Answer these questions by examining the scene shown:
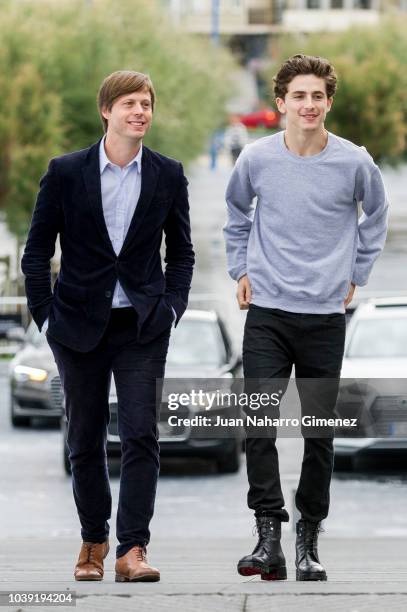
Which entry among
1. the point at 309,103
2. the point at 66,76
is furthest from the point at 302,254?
the point at 66,76

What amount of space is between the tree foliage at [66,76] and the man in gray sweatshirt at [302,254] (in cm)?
2754

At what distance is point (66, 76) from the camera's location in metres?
37.7

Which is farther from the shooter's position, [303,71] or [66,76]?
[66,76]

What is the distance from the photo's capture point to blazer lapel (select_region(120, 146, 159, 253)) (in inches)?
237

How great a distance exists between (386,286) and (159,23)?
1430 cm

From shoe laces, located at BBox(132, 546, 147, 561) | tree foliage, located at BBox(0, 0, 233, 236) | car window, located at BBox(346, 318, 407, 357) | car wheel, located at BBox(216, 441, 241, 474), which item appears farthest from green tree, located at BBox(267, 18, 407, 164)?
shoe laces, located at BBox(132, 546, 147, 561)

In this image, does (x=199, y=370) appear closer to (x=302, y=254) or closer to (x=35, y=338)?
(x=35, y=338)

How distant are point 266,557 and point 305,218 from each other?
4.00ft

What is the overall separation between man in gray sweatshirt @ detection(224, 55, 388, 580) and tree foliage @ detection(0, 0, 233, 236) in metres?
27.5

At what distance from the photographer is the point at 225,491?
47.7 feet

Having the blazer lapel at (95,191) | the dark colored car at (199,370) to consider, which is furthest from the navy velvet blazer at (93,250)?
the dark colored car at (199,370)

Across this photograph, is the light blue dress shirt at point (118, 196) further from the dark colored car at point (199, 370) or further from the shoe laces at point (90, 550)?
the dark colored car at point (199, 370)

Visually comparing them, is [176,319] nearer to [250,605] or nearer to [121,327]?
[121,327]

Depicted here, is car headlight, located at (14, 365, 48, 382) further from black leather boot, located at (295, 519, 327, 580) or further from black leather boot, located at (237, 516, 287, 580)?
black leather boot, located at (237, 516, 287, 580)
